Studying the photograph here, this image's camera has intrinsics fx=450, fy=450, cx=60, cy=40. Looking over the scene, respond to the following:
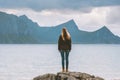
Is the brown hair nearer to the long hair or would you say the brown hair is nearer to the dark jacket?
the long hair

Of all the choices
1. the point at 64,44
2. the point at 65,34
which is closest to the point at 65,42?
the point at 64,44

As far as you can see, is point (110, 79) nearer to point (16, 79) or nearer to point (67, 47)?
point (16, 79)

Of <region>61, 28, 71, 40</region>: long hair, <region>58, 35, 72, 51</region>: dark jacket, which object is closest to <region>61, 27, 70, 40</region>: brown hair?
<region>61, 28, 71, 40</region>: long hair

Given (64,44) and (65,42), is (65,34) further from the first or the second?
(64,44)

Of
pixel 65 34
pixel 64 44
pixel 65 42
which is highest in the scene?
pixel 65 34

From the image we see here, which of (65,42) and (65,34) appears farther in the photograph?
(65,42)

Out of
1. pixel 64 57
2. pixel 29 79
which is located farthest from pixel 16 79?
pixel 64 57

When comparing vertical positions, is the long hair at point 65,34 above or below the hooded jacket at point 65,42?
above

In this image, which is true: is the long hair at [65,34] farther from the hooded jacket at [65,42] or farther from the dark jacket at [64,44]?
the dark jacket at [64,44]

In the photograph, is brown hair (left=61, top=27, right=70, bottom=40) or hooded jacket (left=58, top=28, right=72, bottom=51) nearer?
brown hair (left=61, top=27, right=70, bottom=40)

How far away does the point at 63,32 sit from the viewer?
2927 centimetres

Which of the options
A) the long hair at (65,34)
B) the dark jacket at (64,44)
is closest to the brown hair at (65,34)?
the long hair at (65,34)

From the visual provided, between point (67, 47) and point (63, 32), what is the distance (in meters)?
1.15

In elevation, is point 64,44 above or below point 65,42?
below
